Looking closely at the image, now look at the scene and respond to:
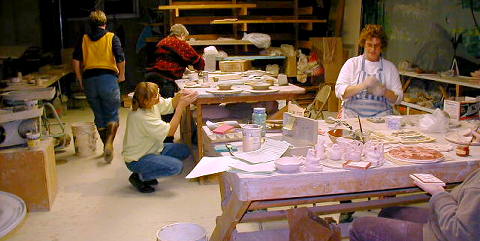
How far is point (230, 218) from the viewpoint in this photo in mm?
2281

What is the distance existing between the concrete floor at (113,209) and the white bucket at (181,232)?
64 centimetres

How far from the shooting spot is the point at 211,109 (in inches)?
225

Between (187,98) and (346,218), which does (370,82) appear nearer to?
(346,218)

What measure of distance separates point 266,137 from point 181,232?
2.55ft

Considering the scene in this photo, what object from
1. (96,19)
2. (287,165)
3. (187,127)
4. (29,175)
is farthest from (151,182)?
(287,165)

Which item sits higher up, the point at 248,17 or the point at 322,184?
the point at 248,17

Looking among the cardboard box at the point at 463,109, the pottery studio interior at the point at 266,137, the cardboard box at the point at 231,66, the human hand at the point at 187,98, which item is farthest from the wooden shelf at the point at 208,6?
the cardboard box at the point at 463,109

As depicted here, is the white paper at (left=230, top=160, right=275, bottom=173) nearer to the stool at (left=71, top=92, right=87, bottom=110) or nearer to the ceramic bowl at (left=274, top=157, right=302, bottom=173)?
the ceramic bowl at (left=274, top=157, right=302, bottom=173)

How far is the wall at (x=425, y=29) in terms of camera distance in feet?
17.7

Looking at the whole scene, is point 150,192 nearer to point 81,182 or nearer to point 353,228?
point 81,182

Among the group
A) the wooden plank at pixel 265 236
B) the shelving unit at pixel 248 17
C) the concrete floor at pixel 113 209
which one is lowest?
the concrete floor at pixel 113 209

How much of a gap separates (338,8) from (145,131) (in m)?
5.27

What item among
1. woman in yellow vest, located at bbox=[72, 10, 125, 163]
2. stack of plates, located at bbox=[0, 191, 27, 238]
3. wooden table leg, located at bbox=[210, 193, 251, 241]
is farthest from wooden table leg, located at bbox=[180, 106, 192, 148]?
stack of plates, located at bbox=[0, 191, 27, 238]

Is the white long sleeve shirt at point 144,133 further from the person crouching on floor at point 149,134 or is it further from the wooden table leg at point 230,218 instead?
the wooden table leg at point 230,218
